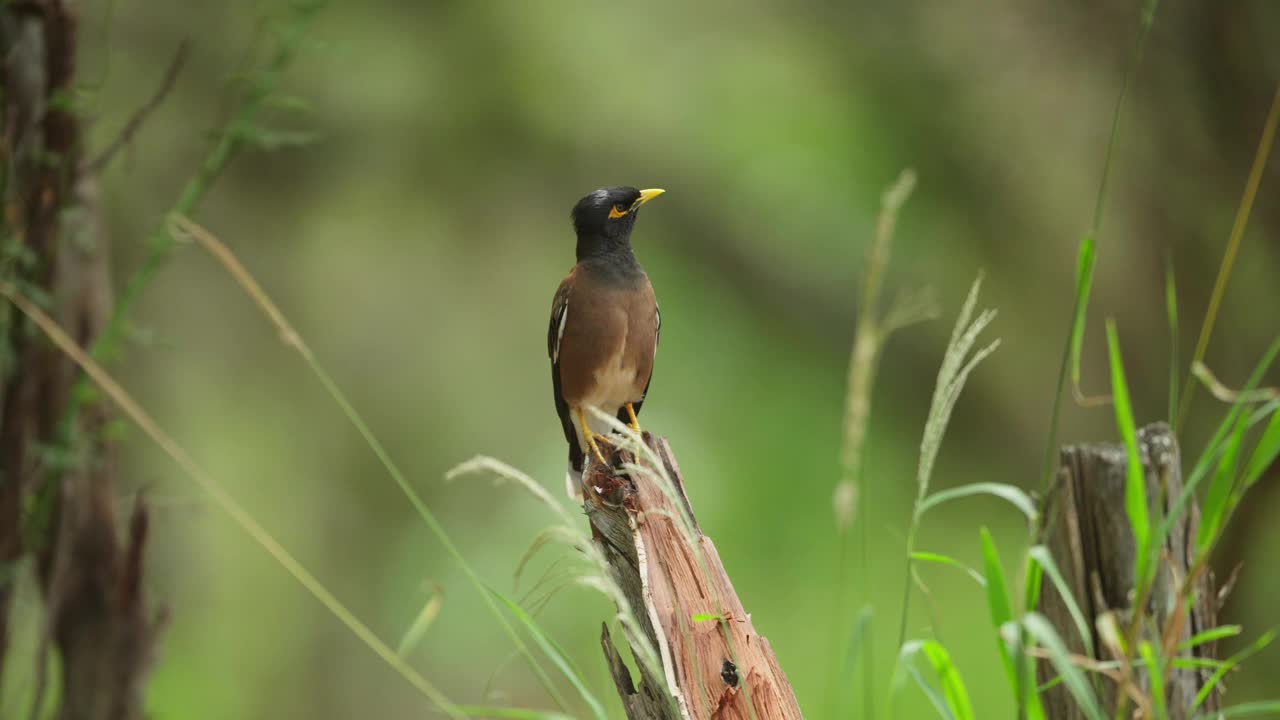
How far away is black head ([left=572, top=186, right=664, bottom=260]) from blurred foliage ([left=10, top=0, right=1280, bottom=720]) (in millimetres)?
2119

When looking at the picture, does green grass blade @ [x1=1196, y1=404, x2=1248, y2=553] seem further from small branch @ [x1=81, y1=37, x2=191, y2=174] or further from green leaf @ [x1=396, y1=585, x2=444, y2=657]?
small branch @ [x1=81, y1=37, x2=191, y2=174]

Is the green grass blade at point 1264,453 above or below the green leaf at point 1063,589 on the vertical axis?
above

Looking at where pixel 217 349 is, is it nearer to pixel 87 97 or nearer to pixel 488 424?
pixel 488 424

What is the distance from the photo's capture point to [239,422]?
17.4 feet

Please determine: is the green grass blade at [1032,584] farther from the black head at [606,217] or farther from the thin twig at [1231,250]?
the black head at [606,217]

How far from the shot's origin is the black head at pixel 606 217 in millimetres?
2562

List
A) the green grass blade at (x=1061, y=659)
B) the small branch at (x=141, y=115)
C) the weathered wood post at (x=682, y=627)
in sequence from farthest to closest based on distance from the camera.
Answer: the small branch at (x=141, y=115), the weathered wood post at (x=682, y=627), the green grass blade at (x=1061, y=659)

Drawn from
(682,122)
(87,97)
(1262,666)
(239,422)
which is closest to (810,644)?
(1262,666)

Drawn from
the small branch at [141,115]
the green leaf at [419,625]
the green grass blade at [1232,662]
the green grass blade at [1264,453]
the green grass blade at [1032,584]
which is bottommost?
the green leaf at [419,625]

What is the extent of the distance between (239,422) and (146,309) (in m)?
0.69

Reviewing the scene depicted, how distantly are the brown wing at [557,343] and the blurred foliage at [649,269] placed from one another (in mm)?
1578

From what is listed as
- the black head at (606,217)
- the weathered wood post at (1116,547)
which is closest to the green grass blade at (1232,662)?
the weathered wood post at (1116,547)

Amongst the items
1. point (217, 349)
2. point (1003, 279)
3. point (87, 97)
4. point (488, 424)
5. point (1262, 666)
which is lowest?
point (1262, 666)

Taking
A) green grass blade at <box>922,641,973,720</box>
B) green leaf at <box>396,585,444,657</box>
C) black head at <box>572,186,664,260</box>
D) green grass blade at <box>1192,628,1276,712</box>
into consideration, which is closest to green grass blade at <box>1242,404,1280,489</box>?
green grass blade at <box>1192,628,1276,712</box>
